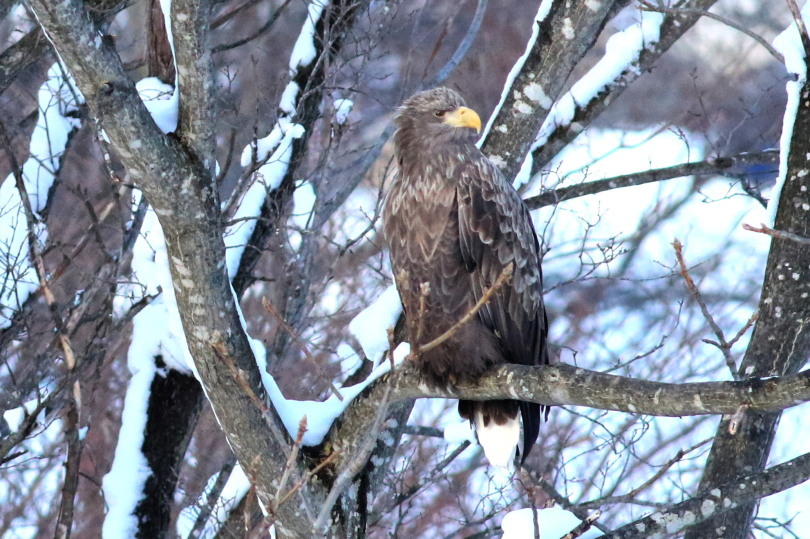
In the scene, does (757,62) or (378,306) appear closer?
(378,306)

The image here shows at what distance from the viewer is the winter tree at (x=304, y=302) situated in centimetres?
340

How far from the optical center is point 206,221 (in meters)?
3.55

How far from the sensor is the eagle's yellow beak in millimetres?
4379

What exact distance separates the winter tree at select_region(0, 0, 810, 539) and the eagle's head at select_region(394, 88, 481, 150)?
0.35 metres

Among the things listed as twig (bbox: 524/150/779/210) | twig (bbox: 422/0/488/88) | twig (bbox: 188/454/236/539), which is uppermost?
twig (bbox: 422/0/488/88)

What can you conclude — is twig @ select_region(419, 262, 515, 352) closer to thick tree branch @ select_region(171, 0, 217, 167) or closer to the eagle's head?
thick tree branch @ select_region(171, 0, 217, 167)

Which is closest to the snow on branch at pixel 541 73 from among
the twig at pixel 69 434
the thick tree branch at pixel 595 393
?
the thick tree branch at pixel 595 393

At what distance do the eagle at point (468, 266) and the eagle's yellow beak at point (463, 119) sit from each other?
0.16ft

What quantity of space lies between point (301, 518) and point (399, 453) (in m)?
3.40

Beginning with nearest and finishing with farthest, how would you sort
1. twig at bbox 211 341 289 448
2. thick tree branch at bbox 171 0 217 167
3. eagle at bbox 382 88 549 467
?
twig at bbox 211 341 289 448 < thick tree branch at bbox 171 0 217 167 < eagle at bbox 382 88 549 467

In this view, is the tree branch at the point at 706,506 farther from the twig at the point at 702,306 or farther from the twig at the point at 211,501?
the twig at the point at 211,501

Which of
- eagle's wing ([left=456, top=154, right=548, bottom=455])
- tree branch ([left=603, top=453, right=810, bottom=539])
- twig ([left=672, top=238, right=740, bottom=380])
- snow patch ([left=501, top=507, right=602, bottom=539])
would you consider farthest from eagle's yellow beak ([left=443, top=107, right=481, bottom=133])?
tree branch ([left=603, top=453, right=810, bottom=539])

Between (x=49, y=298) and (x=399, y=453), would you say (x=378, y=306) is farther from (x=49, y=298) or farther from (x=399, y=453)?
(x=399, y=453)

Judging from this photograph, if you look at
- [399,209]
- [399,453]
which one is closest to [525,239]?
[399,209]
